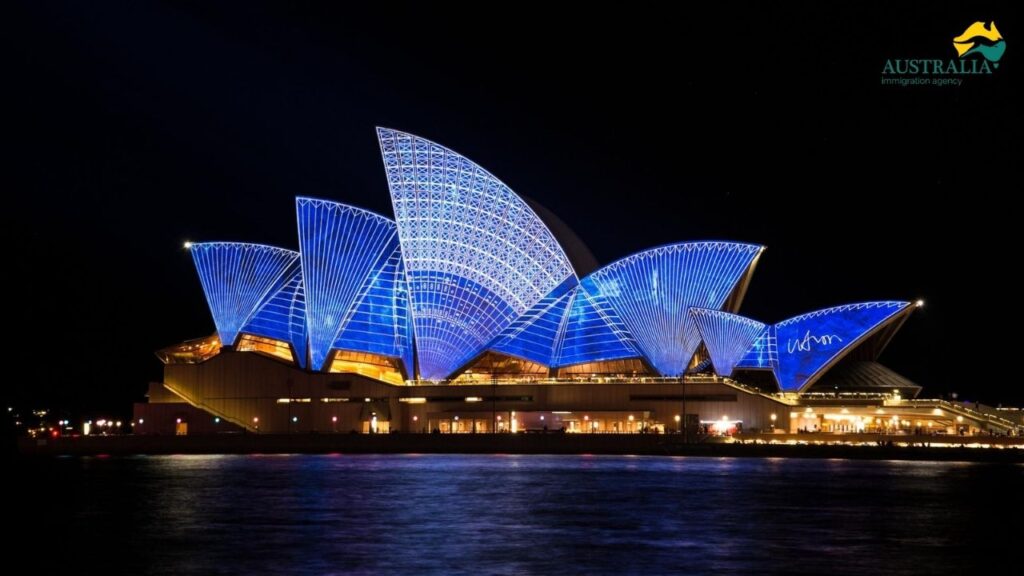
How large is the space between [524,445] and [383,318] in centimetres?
2176

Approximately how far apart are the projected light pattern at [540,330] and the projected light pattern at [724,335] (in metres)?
12.3

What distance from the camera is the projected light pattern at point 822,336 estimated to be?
309 feet

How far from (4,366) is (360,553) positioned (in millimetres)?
55080

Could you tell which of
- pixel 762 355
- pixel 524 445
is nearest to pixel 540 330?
pixel 524 445

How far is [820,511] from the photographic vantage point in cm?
3681

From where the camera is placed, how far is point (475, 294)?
319ft

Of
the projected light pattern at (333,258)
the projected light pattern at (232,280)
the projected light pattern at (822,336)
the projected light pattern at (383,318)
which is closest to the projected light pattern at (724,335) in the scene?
the projected light pattern at (822,336)

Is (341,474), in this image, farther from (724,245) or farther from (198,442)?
(724,245)

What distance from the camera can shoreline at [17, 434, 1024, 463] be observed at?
76.6m

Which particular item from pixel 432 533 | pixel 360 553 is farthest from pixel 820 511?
pixel 360 553

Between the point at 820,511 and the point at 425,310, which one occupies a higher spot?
the point at 425,310
